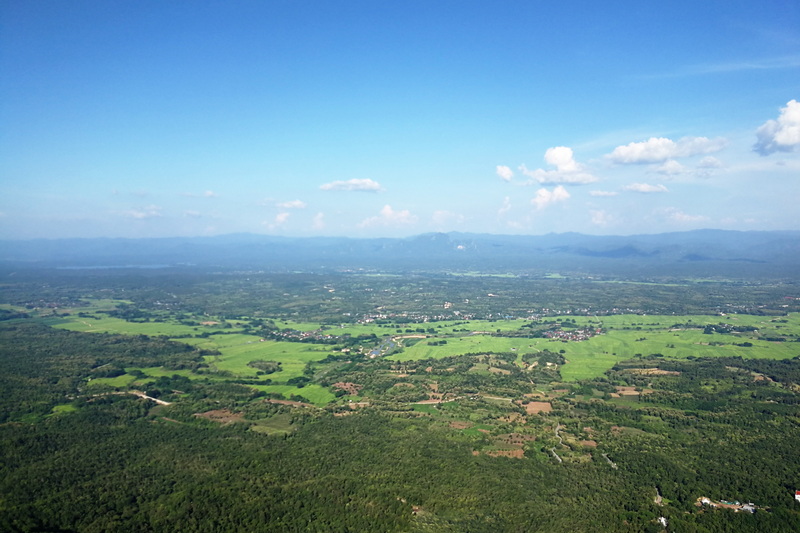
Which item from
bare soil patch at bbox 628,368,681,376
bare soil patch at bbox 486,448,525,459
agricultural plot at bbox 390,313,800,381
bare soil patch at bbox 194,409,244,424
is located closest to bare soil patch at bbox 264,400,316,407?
bare soil patch at bbox 194,409,244,424

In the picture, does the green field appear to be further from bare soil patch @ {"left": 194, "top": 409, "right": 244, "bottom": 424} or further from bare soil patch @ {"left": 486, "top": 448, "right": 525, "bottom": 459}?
bare soil patch @ {"left": 486, "top": 448, "right": 525, "bottom": 459}

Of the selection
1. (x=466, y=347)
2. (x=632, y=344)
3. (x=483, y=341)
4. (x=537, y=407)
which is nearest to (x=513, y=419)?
(x=537, y=407)

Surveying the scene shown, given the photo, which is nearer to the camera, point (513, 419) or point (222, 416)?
point (513, 419)

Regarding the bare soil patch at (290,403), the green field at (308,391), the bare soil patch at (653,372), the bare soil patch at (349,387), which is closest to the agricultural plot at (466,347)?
the bare soil patch at (349,387)

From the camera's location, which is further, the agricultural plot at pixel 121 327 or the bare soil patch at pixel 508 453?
the agricultural plot at pixel 121 327

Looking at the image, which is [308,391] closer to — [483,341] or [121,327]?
[483,341]

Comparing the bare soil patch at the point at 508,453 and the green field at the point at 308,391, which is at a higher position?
the green field at the point at 308,391

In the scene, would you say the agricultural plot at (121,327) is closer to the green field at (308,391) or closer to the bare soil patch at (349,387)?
the green field at (308,391)

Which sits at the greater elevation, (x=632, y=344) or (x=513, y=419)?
(x=632, y=344)

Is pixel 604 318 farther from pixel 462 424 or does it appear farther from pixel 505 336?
pixel 462 424
